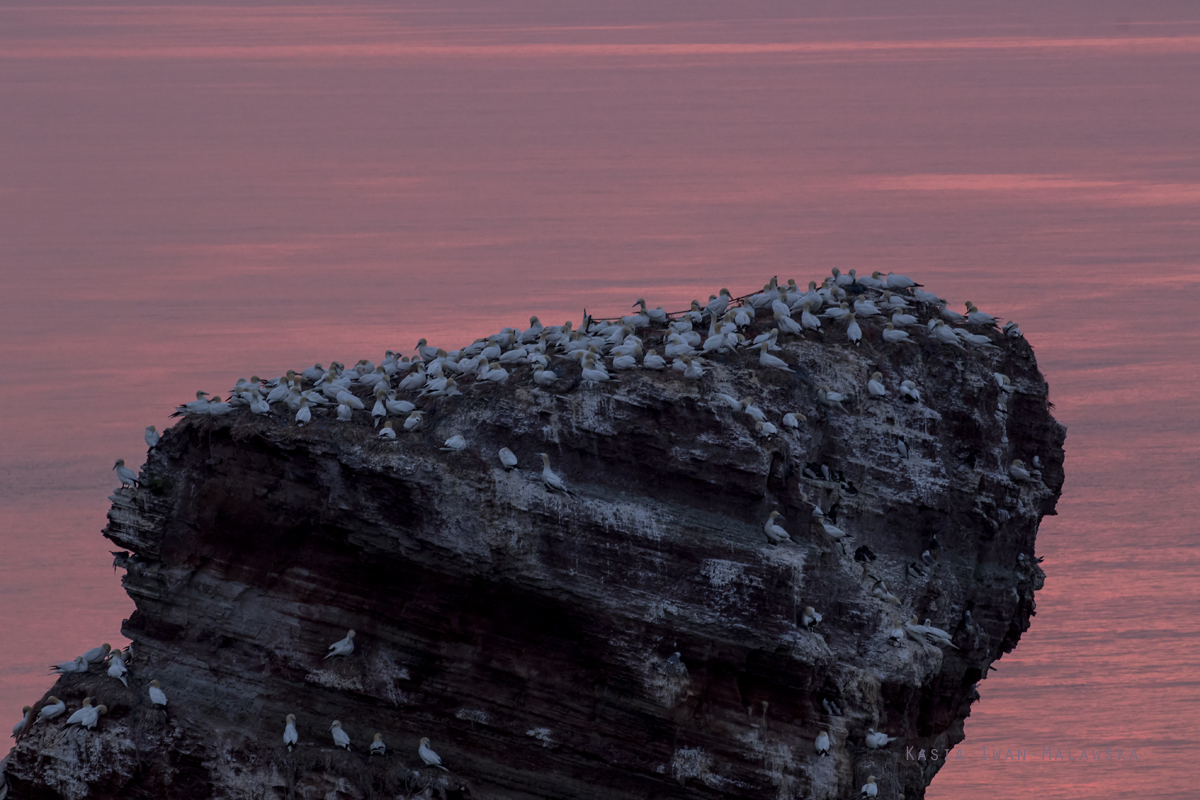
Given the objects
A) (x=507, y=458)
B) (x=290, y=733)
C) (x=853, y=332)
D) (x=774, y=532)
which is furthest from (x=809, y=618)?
(x=290, y=733)

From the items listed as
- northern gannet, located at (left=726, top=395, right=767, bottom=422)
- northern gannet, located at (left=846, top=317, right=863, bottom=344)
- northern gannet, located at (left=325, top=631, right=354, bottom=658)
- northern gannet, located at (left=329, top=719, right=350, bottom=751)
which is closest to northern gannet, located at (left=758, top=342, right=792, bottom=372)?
northern gannet, located at (left=726, top=395, right=767, bottom=422)

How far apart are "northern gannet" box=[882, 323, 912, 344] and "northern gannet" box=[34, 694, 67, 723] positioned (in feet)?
69.6

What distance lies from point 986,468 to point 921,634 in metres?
5.60

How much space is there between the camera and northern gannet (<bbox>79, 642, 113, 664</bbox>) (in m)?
49.3

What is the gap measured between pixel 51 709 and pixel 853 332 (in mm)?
20624

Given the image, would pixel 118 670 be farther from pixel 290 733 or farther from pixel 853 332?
pixel 853 332

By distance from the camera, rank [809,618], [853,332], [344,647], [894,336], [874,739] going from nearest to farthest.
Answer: [809,618] < [874,739] < [344,647] < [853,332] < [894,336]

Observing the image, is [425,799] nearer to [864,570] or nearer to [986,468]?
[864,570]

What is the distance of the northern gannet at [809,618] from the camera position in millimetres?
45281

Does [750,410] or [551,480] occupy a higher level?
[750,410]

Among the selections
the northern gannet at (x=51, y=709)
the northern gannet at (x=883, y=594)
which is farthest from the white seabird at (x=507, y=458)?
the northern gannet at (x=51, y=709)

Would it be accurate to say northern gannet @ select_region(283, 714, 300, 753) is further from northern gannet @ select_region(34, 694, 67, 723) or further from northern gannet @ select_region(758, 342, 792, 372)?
northern gannet @ select_region(758, 342, 792, 372)

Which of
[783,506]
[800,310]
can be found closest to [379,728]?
[783,506]

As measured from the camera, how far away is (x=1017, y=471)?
52.1m
